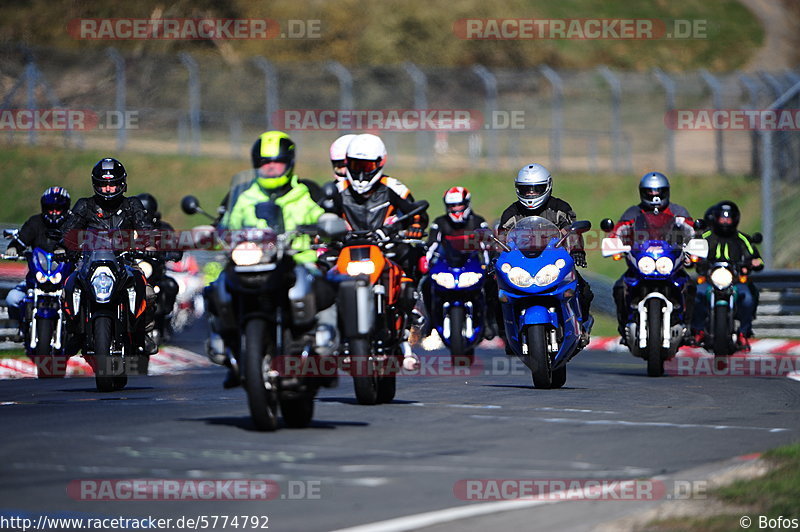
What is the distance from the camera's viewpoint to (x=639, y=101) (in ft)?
187

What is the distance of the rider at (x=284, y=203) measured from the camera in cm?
1004

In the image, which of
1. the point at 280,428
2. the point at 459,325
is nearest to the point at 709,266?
A: the point at 459,325

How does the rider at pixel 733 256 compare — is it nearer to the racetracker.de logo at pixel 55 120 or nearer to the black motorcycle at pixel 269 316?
the black motorcycle at pixel 269 316

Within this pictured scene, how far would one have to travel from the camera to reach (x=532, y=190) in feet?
47.5

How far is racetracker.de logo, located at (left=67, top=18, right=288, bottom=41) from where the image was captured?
2176 inches

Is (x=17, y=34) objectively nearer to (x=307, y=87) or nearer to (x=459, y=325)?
(x=307, y=87)

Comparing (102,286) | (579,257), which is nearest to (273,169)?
(102,286)

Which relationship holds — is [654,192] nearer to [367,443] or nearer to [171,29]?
[367,443]

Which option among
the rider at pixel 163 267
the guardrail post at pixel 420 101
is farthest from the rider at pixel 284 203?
the guardrail post at pixel 420 101

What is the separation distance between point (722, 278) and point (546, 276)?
4861 mm

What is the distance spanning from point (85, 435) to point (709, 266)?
9.75 metres

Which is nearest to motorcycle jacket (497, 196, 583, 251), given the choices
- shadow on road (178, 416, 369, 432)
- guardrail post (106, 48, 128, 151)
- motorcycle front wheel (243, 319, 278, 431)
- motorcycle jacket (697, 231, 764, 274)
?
motorcycle jacket (697, 231, 764, 274)

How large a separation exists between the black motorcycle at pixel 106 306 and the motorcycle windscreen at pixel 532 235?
326 cm

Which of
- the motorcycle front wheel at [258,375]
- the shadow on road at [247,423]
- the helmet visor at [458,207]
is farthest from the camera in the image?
the helmet visor at [458,207]
